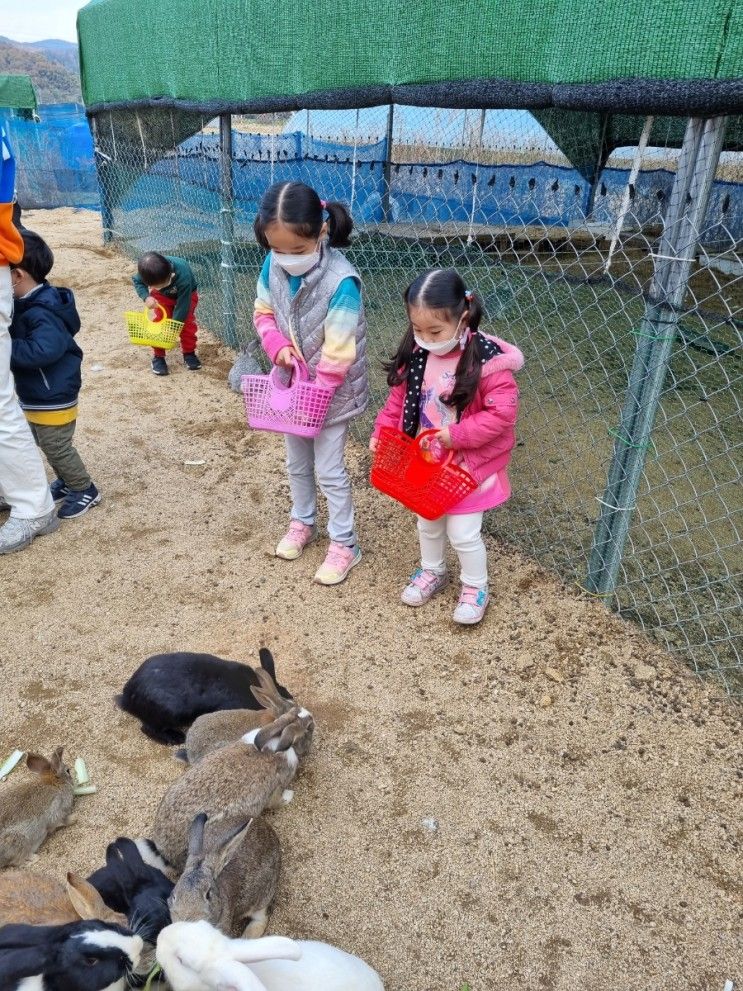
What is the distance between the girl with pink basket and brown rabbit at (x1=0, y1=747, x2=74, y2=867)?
1.43 metres

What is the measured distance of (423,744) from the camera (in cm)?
255

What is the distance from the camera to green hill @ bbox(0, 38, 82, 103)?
64.9 meters

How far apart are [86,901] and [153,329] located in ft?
14.6

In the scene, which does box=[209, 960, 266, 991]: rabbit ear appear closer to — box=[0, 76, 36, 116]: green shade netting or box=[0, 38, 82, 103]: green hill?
box=[0, 76, 36, 116]: green shade netting

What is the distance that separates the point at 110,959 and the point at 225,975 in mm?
388

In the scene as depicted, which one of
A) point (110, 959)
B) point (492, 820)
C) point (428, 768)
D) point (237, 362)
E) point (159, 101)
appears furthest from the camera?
point (159, 101)

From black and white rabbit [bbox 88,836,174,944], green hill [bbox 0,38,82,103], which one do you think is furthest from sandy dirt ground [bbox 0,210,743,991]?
green hill [bbox 0,38,82,103]

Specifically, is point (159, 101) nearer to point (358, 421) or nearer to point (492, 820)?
point (358, 421)

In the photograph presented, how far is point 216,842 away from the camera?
164 cm

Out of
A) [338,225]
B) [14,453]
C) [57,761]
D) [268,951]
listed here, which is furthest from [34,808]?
[338,225]

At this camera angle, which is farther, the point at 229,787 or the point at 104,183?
the point at 104,183

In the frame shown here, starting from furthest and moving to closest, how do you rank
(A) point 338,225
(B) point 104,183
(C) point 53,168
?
1. (C) point 53,168
2. (B) point 104,183
3. (A) point 338,225

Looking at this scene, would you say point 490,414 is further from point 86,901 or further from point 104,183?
point 104,183

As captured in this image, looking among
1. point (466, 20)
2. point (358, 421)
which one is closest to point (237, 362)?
point (358, 421)
